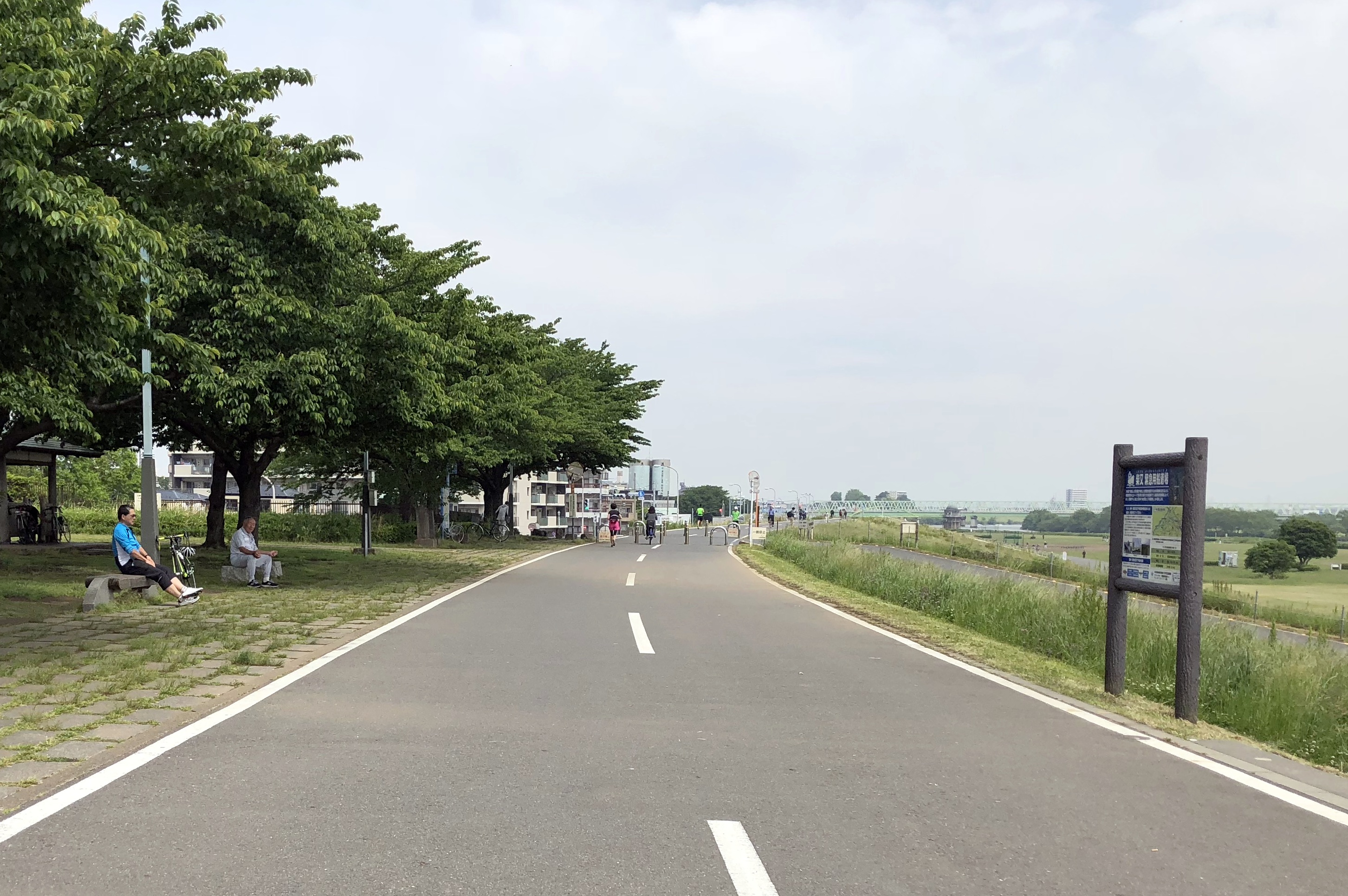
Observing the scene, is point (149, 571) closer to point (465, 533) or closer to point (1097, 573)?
point (465, 533)

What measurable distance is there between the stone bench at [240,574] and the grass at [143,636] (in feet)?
1.11

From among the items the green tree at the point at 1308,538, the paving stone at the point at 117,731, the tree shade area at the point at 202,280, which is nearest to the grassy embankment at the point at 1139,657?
the paving stone at the point at 117,731

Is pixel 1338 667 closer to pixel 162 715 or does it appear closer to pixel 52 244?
pixel 162 715

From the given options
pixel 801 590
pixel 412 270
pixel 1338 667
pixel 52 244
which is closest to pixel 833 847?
pixel 1338 667

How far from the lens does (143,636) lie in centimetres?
1066

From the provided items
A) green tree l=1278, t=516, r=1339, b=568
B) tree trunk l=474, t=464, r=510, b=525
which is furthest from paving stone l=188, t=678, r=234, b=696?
tree trunk l=474, t=464, r=510, b=525

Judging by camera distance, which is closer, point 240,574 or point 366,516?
point 240,574

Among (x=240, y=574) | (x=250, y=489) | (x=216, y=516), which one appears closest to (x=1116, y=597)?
(x=240, y=574)

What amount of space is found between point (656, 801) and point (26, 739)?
383 cm

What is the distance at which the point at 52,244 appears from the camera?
8234 millimetres

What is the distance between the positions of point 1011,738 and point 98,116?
11.6m

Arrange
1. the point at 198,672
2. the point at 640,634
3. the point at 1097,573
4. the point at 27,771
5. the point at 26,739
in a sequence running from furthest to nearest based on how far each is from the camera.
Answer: the point at 1097,573 → the point at 640,634 → the point at 198,672 → the point at 26,739 → the point at 27,771

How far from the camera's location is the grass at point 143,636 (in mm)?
7090

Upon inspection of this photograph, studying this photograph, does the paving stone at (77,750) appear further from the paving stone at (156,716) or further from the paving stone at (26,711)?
the paving stone at (26,711)
